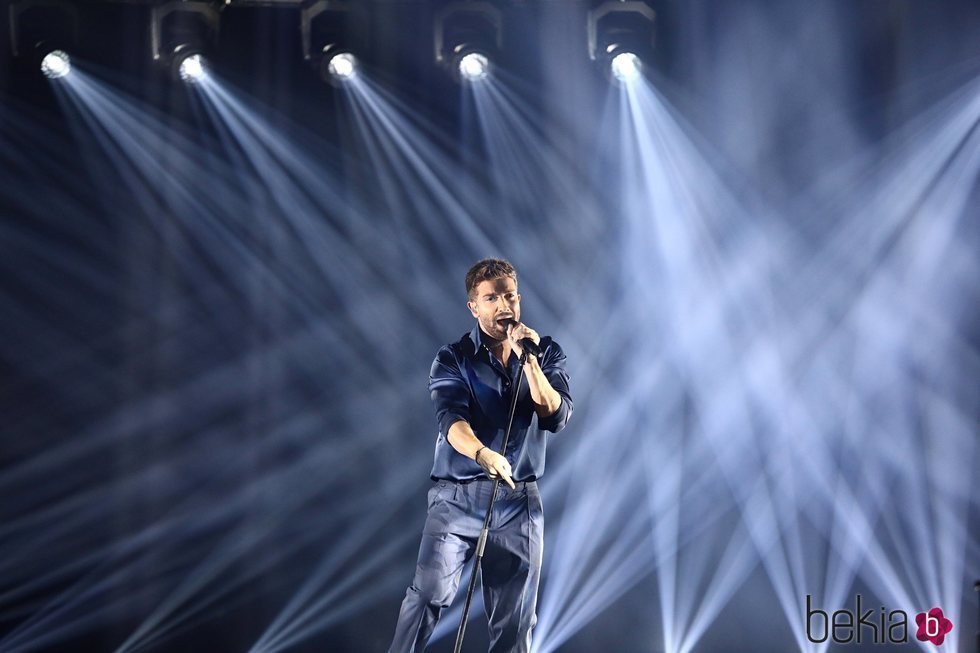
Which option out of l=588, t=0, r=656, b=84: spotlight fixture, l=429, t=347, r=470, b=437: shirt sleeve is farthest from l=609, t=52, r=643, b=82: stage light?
l=429, t=347, r=470, b=437: shirt sleeve

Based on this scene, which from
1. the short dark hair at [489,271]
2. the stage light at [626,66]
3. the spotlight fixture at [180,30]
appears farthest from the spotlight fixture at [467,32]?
the short dark hair at [489,271]

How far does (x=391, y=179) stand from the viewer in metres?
6.02

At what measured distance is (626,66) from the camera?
593 centimetres

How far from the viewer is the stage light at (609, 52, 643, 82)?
19.1 feet

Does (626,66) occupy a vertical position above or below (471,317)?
above

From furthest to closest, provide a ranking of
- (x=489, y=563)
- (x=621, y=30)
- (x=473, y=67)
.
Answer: (x=473, y=67) < (x=621, y=30) < (x=489, y=563)

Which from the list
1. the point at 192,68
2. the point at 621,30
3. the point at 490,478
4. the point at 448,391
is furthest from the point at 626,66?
the point at 490,478

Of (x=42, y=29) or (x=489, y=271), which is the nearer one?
(x=489, y=271)

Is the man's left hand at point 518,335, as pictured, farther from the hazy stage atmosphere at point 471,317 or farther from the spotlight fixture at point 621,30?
the spotlight fixture at point 621,30

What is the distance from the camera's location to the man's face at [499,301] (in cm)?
340

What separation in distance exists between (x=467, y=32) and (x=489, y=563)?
3460mm

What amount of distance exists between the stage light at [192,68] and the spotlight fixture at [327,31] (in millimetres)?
633

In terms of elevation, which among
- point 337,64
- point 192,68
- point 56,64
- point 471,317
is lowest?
point 471,317

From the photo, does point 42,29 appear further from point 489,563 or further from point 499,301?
point 489,563
